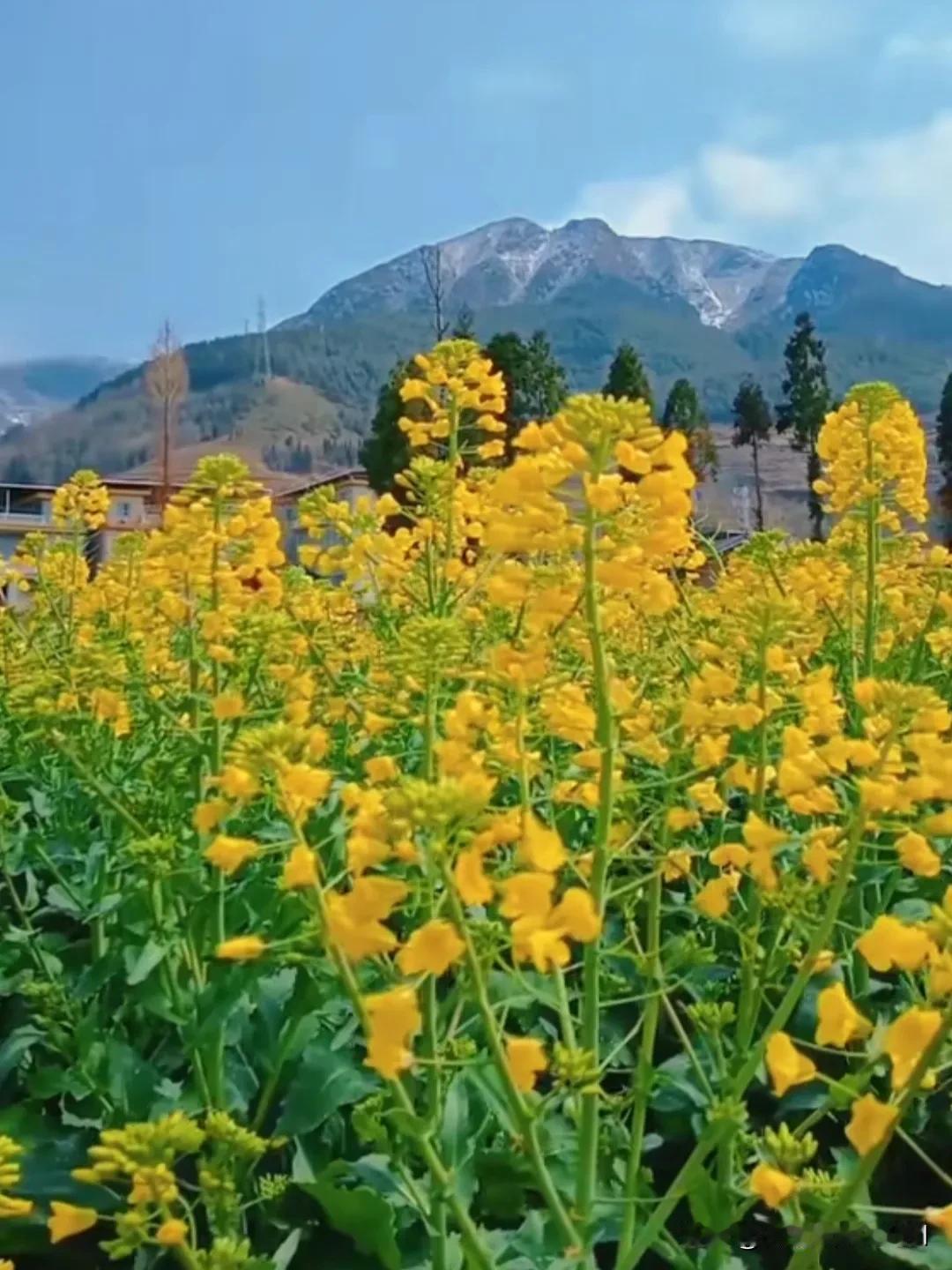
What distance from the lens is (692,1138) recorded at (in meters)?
3.09

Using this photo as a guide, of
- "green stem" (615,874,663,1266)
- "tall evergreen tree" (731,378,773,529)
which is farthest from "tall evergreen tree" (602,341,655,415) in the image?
"green stem" (615,874,663,1266)

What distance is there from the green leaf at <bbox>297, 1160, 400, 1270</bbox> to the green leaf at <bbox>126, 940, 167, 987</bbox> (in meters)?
0.53

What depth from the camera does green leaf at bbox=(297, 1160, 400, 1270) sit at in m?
2.43

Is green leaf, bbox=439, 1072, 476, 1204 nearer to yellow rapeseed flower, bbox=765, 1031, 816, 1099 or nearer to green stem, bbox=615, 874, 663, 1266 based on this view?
green stem, bbox=615, 874, 663, 1266

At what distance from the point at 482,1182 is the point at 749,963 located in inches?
30.5

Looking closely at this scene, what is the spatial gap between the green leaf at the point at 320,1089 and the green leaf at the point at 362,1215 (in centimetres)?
19

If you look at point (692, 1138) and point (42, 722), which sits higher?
point (42, 722)

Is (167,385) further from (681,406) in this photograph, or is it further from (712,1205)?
(712,1205)

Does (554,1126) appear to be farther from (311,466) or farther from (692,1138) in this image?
(311,466)

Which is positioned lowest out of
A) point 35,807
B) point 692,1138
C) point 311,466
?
point 692,1138

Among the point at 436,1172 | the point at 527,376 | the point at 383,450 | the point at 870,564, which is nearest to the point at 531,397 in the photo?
the point at 527,376

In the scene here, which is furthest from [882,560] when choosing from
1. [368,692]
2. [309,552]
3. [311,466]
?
[311,466]

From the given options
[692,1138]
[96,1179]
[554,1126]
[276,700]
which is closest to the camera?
[96,1179]

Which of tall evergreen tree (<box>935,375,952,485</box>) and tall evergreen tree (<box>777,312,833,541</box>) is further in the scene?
tall evergreen tree (<box>777,312,833,541</box>)
